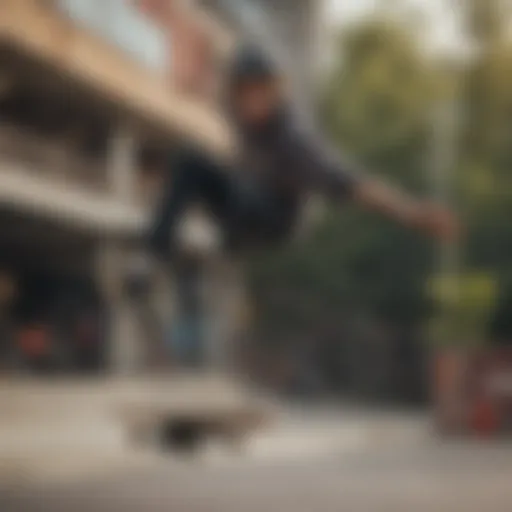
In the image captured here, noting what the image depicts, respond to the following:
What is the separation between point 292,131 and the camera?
1511mm

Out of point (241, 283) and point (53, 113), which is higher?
point (53, 113)

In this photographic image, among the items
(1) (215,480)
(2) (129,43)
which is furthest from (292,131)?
(1) (215,480)

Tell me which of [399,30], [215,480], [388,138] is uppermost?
[399,30]

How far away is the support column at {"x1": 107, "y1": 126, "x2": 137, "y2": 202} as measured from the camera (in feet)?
4.85

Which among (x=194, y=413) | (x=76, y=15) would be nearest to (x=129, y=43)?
(x=76, y=15)

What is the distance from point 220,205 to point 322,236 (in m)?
0.13

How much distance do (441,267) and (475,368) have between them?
0.48ft

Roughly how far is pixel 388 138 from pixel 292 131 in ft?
0.39

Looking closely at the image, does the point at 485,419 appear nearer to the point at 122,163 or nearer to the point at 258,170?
the point at 258,170

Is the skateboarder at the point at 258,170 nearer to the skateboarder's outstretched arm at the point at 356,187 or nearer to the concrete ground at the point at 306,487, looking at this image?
the skateboarder's outstretched arm at the point at 356,187

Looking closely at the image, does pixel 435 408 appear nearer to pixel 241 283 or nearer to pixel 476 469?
pixel 476 469

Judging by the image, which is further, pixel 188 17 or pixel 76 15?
pixel 188 17

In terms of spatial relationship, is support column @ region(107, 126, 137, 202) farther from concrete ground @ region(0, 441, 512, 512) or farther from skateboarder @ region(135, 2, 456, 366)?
concrete ground @ region(0, 441, 512, 512)

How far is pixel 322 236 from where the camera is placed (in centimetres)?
152
